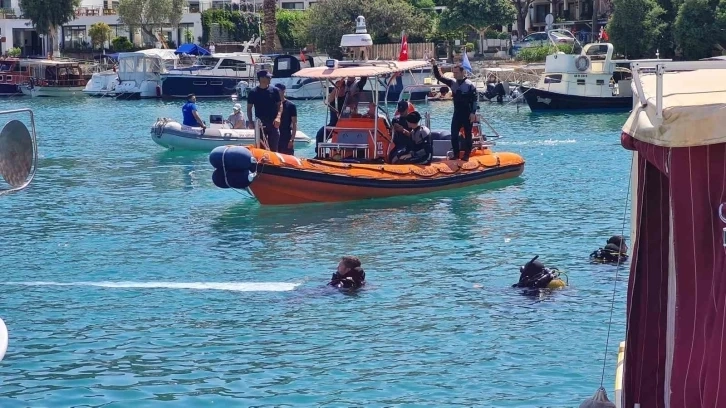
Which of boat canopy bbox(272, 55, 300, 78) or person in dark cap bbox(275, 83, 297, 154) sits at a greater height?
boat canopy bbox(272, 55, 300, 78)

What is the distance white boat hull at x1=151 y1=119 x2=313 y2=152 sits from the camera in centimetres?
2798

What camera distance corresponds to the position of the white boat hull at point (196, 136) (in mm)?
27984

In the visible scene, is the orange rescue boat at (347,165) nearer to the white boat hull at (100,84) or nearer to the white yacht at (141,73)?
the white yacht at (141,73)

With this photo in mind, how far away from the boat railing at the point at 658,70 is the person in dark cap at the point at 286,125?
14178 mm

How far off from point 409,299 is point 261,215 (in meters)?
6.43

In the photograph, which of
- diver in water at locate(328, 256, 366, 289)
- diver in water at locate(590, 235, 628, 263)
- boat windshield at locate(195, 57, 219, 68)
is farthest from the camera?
boat windshield at locate(195, 57, 219, 68)

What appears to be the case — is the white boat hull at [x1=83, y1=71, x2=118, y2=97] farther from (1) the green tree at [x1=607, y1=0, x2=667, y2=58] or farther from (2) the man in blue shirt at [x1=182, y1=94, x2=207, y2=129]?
(2) the man in blue shirt at [x1=182, y1=94, x2=207, y2=129]

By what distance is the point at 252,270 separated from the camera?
14000 mm

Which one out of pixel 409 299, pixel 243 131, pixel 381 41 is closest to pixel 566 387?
pixel 409 299

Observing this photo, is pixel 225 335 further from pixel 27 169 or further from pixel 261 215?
pixel 261 215

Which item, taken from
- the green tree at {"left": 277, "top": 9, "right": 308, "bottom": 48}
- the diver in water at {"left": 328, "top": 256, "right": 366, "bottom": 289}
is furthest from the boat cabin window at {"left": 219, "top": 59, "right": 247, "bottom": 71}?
the diver in water at {"left": 328, "top": 256, "right": 366, "bottom": 289}

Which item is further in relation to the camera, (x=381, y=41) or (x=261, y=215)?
(x=381, y=41)

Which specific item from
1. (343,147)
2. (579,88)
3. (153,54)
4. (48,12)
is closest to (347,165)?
(343,147)

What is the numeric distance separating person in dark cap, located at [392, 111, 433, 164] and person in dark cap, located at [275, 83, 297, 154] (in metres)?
1.97
